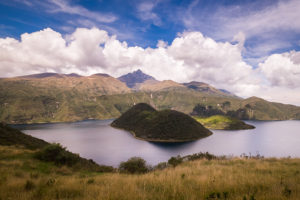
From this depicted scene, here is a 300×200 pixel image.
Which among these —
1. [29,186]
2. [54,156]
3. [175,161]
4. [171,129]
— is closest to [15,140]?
[54,156]

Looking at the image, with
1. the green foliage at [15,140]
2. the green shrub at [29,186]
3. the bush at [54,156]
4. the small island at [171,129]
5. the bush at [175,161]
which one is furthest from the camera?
the small island at [171,129]

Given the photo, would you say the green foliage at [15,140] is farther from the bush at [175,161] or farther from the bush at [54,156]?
the bush at [175,161]

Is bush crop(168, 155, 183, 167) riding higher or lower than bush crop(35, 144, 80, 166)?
lower

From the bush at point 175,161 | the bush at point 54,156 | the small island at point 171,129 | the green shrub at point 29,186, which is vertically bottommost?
the small island at point 171,129

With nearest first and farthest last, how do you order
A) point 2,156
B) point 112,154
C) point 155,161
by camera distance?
point 2,156 → point 155,161 → point 112,154

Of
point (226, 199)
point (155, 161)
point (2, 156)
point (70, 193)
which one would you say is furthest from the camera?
point (155, 161)

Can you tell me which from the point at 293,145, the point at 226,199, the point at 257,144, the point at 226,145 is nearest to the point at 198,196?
the point at 226,199

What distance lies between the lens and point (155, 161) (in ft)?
286

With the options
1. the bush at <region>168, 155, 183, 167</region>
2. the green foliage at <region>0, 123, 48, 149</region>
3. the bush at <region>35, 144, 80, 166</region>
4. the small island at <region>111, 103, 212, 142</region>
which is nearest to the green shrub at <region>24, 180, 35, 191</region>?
the bush at <region>168, 155, 183, 167</region>

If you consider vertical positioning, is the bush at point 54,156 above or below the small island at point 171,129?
above

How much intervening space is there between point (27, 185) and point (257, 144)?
15206 cm

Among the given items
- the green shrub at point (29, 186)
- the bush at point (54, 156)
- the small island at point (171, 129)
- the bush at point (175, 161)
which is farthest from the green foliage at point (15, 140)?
the small island at point (171, 129)

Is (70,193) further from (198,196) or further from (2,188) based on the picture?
(198,196)

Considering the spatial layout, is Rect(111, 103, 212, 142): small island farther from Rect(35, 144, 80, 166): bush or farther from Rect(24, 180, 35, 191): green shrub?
Rect(24, 180, 35, 191): green shrub
